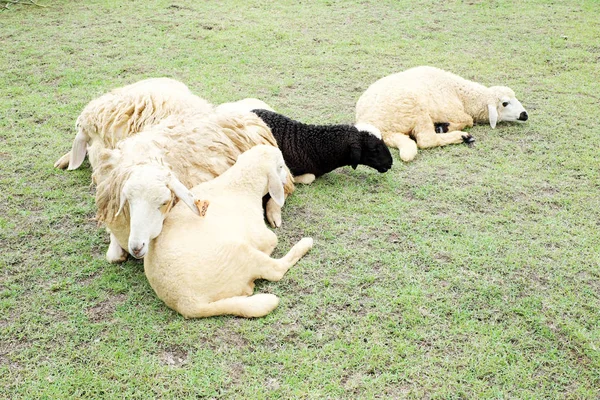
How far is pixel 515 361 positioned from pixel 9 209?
3.92 meters

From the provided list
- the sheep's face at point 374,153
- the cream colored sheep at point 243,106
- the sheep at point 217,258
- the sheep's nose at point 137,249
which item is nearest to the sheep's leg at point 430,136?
the sheep's face at point 374,153

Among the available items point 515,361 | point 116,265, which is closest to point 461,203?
point 515,361

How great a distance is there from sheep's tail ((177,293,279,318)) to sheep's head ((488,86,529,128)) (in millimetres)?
3742

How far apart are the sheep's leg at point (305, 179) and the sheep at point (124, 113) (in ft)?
3.13

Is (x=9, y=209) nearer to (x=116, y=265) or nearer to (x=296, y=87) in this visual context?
(x=116, y=265)

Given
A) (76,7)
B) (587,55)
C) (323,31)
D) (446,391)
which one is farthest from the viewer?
(76,7)

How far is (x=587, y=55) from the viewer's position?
7.98 meters

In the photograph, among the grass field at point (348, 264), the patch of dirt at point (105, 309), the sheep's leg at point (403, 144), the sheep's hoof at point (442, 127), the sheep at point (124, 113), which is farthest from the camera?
the sheep's hoof at point (442, 127)

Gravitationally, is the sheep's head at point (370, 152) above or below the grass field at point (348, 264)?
above

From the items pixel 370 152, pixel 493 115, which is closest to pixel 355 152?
pixel 370 152

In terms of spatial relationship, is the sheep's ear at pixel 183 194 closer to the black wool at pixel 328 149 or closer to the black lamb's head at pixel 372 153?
the black wool at pixel 328 149

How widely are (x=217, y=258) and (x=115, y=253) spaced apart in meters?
0.93

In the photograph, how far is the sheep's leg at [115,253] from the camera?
395cm

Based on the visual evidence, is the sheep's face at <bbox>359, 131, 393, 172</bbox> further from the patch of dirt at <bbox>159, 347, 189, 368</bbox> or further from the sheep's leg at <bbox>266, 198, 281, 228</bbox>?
the patch of dirt at <bbox>159, 347, 189, 368</bbox>
